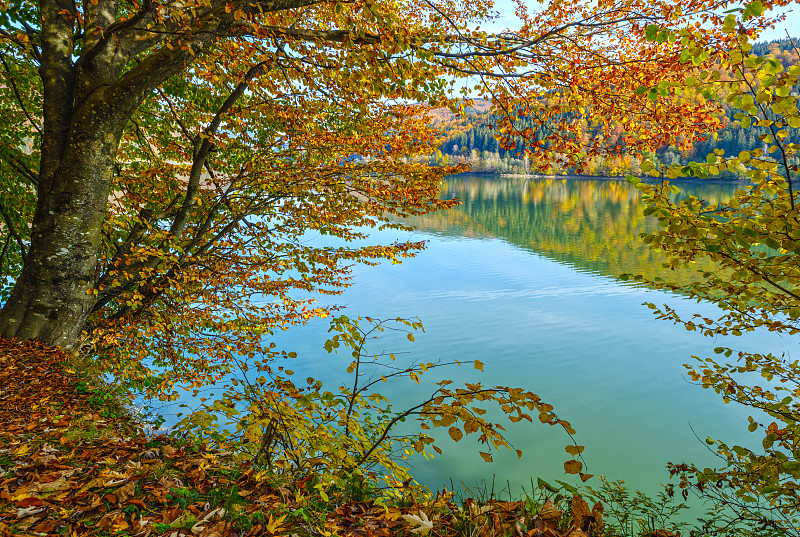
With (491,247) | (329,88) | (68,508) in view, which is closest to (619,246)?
(491,247)

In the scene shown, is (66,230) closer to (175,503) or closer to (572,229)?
(175,503)

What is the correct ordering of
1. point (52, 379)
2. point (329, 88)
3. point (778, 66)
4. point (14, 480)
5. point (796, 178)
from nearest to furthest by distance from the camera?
point (778, 66) < point (14, 480) < point (796, 178) < point (52, 379) < point (329, 88)

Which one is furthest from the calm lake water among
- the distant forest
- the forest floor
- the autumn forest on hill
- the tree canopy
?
the distant forest

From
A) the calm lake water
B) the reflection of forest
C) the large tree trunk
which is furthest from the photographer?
the reflection of forest

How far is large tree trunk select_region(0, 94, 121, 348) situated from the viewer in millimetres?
5246

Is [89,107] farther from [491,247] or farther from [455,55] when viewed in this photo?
[491,247]

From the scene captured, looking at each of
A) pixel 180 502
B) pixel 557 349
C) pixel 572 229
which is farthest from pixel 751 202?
pixel 572 229

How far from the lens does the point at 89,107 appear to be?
207 inches

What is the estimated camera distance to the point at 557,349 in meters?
13.1

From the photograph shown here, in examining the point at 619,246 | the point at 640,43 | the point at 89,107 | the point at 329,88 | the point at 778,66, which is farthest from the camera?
the point at 619,246

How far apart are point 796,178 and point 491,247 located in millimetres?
26312

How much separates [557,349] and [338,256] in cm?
792

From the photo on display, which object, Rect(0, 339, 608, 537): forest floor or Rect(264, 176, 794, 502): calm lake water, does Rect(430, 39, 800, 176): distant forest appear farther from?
Rect(264, 176, 794, 502): calm lake water

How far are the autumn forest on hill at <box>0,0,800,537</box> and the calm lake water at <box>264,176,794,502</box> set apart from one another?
133 mm
